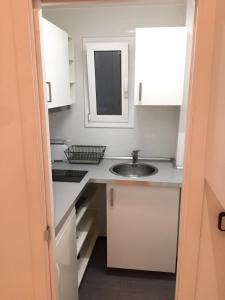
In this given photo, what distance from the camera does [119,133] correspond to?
262 centimetres

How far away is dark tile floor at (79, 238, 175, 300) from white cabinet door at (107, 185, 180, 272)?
0.37 ft

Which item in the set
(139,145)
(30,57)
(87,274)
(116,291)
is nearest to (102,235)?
(87,274)

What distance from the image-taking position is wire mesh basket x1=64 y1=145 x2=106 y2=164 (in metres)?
2.52

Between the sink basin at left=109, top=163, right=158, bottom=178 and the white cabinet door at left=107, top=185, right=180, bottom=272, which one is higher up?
the sink basin at left=109, top=163, right=158, bottom=178

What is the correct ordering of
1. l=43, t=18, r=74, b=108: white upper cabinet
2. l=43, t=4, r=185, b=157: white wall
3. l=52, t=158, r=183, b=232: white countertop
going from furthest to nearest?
1. l=43, t=4, r=185, b=157: white wall
2. l=43, t=18, r=74, b=108: white upper cabinet
3. l=52, t=158, r=183, b=232: white countertop

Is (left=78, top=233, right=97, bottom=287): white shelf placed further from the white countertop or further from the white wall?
the white wall

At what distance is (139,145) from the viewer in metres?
2.62

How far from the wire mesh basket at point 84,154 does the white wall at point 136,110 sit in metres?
0.07

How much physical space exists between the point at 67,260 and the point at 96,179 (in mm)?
695

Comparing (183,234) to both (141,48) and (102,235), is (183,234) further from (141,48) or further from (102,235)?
(102,235)

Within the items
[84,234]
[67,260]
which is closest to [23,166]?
[67,260]

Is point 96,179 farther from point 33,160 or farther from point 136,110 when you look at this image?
point 33,160

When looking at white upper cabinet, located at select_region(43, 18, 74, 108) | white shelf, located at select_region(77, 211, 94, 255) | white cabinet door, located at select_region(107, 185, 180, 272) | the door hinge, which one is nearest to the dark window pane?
white upper cabinet, located at select_region(43, 18, 74, 108)

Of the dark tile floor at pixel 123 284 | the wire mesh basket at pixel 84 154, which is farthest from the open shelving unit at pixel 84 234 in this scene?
the wire mesh basket at pixel 84 154
